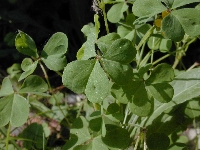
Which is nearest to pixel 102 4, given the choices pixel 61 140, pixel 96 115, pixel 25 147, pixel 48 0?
pixel 96 115

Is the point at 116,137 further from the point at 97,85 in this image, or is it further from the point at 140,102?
the point at 97,85

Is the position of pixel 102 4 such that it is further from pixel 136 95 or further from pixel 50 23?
pixel 50 23

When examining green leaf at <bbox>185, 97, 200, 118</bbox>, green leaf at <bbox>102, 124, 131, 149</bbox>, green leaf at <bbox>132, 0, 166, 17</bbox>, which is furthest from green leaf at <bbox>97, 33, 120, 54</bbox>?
green leaf at <bbox>185, 97, 200, 118</bbox>

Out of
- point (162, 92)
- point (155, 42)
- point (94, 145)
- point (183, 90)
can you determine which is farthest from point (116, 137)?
point (155, 42)

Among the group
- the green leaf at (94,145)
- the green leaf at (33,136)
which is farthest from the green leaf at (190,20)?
the green leaf at (33,136)

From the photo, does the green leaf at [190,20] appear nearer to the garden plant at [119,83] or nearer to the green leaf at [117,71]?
the garden plant at [119,83]
